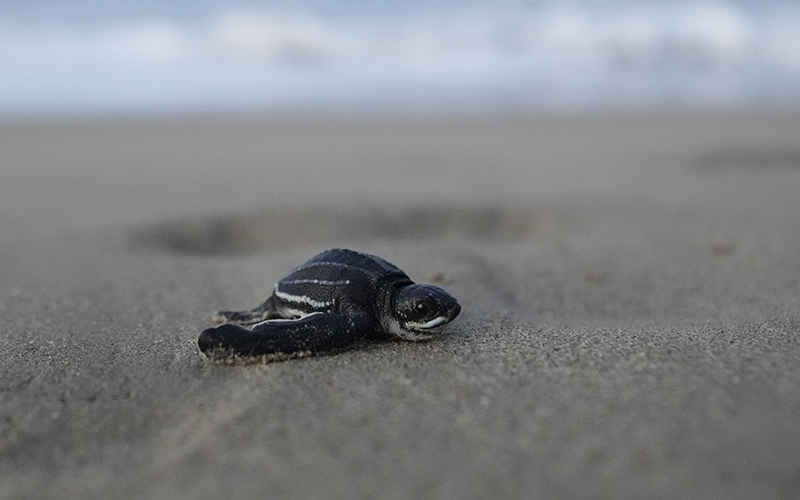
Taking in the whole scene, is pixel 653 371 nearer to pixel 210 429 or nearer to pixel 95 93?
pixel 210 429

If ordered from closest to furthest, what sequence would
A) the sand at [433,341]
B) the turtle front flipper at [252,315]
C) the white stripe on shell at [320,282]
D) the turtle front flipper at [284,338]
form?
the sand at [433,341] → the turtle front flipper at [284,338] → the white stripe on shell at [320,282] → the turtle front flipper at [252,315]

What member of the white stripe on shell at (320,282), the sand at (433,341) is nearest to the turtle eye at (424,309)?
the sand at (433,341)

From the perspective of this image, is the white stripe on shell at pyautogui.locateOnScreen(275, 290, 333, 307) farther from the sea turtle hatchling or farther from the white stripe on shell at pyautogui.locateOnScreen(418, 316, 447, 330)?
the white stripe on shell at pyautogui.locateOnScreen(418, 316, 447, 330)

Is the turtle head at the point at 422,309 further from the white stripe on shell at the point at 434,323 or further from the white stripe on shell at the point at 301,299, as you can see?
the white stripe on shell at the point at 301,299

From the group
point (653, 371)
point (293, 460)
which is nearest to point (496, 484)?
point (293, 460)

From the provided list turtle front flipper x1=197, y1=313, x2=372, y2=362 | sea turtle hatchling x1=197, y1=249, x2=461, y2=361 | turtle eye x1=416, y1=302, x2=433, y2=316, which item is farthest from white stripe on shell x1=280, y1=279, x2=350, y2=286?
turtle eye x1=416, y1=302, x2=433, y2=316

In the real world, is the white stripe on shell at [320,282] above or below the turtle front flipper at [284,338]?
above

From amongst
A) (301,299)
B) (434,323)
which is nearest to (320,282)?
(301,299)

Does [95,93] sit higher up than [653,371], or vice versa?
[95,93]
